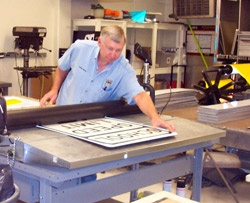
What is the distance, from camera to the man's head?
257 cm

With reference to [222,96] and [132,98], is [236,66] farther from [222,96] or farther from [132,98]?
[132,98]

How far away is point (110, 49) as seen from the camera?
8.49 feet

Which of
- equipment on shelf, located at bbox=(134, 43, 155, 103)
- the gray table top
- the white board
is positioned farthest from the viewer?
equipment on shelf, located at bbox=(134, 43, 155, 103)

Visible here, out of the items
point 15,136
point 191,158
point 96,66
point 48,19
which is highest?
Answer: point 48,19

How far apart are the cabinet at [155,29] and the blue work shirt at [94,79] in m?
2.60

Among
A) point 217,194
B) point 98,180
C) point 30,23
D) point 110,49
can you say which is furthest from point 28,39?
point 98,180

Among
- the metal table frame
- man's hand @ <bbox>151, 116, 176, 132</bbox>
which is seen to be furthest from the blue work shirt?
the metal table frame

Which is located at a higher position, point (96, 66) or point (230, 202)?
point (96, 66)

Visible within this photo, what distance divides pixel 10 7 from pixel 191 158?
336 centimetres

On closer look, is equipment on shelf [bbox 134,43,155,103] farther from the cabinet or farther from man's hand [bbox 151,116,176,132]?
the cabinet

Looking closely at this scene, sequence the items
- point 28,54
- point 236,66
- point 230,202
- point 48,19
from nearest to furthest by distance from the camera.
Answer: point 230,202
point 236,66
point 28,54
point 48,19

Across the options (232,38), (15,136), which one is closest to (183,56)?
(232,38)

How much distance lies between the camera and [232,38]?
18.0 ft

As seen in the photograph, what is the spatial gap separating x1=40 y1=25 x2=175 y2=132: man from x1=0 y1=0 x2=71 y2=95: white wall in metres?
2.35
